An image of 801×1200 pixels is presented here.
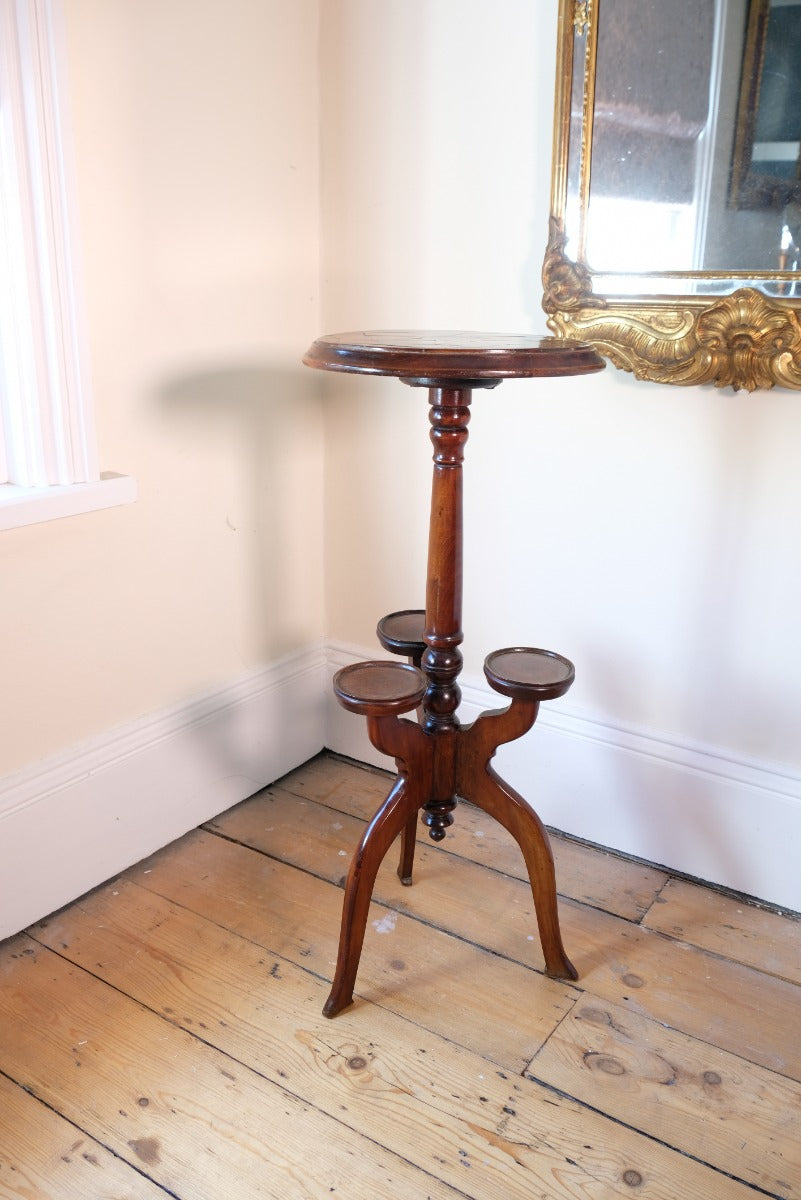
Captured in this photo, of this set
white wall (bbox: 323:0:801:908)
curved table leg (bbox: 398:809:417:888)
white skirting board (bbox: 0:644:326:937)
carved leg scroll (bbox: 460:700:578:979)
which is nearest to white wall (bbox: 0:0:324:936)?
white skirting board (bbox: 0:644:326:937)

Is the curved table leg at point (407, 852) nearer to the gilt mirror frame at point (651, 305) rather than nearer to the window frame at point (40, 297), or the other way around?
the window frame at point (40, 297)

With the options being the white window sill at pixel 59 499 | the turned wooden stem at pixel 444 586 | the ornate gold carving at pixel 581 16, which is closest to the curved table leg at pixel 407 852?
the turned wooden stem at pixel 444 586

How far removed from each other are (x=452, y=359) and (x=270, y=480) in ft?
3.02

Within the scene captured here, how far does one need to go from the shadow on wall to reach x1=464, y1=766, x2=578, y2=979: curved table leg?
764 millimetres

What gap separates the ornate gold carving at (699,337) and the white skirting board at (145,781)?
999 mm

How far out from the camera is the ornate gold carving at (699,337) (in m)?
1.59

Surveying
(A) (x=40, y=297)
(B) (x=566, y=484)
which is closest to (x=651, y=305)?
(B) (x=566, y=484)

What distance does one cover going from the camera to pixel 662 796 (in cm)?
194

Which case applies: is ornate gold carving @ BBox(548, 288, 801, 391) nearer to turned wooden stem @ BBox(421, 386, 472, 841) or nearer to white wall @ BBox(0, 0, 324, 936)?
turned wooden stem @ BBox(421, 386, 472, 841)

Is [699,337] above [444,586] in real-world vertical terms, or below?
above

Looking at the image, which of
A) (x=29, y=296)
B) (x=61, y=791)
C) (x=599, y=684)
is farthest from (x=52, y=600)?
(x=599, y=684)

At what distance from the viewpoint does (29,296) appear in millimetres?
1564

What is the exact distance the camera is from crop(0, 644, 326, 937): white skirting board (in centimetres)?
172

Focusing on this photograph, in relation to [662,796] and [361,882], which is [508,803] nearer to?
[361,882]
